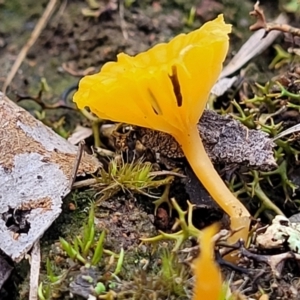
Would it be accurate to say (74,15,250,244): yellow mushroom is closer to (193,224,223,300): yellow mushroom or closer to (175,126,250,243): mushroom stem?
(175,126,250,243): mushroom stem

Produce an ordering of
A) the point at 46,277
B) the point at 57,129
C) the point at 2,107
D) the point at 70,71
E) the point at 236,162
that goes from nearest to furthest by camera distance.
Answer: the point at 46,277 < the point at 236,162 < the point at 2,107 < the point at 57,129 < the point at 70,71

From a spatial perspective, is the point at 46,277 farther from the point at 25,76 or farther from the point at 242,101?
the point at 25,76

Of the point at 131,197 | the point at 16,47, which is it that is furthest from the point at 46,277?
the point at 16,47

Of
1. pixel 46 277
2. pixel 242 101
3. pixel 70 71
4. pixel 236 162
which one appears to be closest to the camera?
pixel 46 277

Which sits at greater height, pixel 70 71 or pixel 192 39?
pixel 192 39

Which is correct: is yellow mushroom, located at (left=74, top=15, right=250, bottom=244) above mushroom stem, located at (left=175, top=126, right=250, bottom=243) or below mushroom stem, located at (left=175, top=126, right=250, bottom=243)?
above

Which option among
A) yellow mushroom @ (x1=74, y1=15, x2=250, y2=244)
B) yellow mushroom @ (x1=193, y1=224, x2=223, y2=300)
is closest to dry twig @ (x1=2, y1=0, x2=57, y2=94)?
yellow mushroom @ (x1=74, y1=15, x2=250, y2=244)
